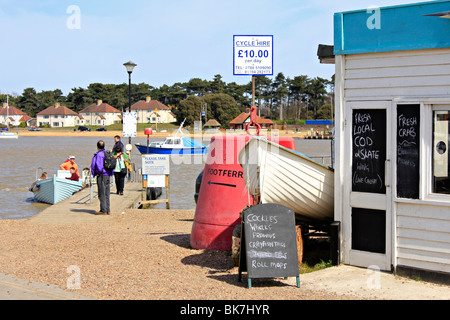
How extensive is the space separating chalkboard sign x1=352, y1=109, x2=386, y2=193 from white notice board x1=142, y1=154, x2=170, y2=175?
34.1 ft

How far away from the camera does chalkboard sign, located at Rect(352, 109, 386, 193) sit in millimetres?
7430

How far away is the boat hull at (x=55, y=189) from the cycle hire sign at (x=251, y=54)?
11.2m

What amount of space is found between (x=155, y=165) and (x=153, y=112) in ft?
383

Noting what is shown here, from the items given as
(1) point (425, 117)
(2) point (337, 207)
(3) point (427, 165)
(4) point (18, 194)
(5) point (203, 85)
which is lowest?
(4) point (18, 194)

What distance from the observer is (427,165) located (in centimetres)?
707

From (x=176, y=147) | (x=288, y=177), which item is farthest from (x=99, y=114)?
(x=288, y=177)

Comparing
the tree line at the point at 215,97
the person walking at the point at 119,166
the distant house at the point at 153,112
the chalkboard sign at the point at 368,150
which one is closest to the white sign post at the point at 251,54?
the chalkboard sign at the point at 368,150

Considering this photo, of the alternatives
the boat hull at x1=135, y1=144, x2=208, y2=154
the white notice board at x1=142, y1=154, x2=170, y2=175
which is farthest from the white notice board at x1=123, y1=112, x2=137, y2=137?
the boat hull at x1=135, y1=144, x2=208, y2=154

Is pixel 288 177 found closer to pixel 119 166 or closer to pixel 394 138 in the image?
pixel 394 138

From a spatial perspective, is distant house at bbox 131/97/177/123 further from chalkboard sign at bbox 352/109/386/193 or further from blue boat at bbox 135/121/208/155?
chalkboard sign at bbox 352/109/386/193
